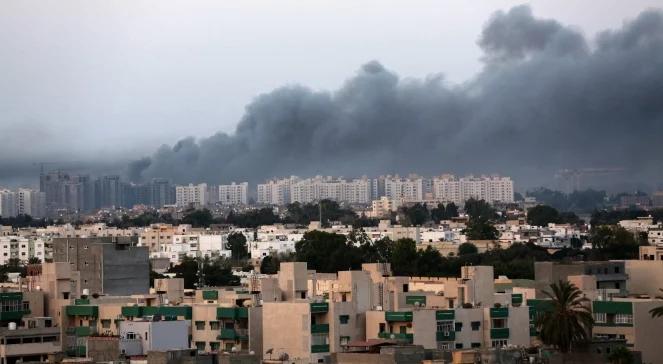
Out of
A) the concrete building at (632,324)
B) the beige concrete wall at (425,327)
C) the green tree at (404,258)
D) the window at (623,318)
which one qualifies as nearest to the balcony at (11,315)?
the beige concrete wall at (425,327)

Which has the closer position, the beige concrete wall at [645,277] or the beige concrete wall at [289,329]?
the beige concrete wall at [289,329]

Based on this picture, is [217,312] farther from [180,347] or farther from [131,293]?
[131,293]

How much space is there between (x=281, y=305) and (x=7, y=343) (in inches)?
168

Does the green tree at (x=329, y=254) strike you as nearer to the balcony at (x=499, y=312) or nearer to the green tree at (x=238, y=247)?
the green tree at (x=238, y=247)

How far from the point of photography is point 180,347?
30.3 meters

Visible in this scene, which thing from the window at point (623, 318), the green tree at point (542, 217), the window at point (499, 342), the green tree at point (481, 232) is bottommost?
the window at point (499, 342)

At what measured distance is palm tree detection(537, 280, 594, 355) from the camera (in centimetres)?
2948

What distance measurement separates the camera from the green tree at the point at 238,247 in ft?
297

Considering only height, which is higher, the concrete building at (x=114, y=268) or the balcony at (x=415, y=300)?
the concrete building at (x=114, y=268)

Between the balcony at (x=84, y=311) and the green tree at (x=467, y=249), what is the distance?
47451 mm

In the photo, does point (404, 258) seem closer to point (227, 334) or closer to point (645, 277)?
point (645, 277)

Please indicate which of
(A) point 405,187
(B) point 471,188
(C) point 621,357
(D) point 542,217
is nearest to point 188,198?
(A) point 405,187

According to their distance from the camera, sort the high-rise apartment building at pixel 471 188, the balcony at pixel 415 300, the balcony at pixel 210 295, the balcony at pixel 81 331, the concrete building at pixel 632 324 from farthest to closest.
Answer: the high-rise apartment building at pixel 471 188 < the balcony at pixel 210 295 < the balcony at pixel 415 300 < the balcony at pixel 81 331 < the concrete building at pixel 632 324

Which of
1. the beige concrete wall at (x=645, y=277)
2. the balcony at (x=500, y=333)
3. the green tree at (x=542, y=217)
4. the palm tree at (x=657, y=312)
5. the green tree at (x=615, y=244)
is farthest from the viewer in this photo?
the green tree at (x=542, y=217)
